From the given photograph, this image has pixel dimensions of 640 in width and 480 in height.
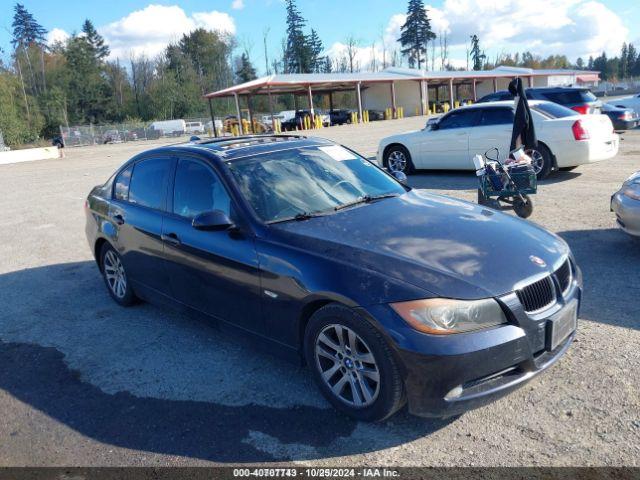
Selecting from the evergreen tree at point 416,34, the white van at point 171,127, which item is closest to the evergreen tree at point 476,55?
the evergreen tree at point 416,34

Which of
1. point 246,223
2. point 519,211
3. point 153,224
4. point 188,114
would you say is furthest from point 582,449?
point 188,114

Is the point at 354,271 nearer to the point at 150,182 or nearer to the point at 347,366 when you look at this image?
the point at 347,366

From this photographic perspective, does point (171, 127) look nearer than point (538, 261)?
No

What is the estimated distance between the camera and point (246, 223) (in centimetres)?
382

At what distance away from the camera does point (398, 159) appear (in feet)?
41.5

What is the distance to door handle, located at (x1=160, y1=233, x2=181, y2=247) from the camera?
4410 mm

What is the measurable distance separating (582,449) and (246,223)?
2.44m

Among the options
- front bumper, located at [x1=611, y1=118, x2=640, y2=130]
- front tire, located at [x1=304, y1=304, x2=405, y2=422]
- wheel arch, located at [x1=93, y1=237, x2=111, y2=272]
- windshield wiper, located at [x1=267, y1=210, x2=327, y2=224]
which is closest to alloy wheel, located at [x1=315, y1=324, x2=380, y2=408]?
front tire, located at [x1=304, y1=304, x2=405, y2=422]

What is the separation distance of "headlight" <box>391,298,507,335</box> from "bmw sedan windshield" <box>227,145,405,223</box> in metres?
1.29

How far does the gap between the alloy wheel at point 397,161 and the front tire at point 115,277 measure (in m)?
8.02

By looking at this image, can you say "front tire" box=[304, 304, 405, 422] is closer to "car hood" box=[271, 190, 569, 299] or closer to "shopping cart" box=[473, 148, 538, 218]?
"car hood" box=[271, 190, 569, 299]

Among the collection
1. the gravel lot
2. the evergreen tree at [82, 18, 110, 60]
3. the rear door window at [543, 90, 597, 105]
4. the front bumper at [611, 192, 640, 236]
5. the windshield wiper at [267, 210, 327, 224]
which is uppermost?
the evergreen tree at [82, 18, 110, 60]

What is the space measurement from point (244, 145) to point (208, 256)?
1.12 meters

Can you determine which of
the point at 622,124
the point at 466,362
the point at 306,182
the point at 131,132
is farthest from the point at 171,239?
the point at 131,132
